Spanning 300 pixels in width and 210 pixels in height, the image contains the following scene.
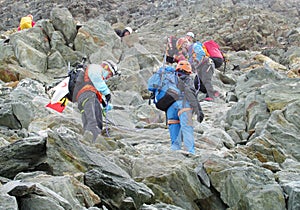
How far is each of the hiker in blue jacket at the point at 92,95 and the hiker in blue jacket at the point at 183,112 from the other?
1634 mm

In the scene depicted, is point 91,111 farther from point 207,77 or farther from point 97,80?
point 207,77

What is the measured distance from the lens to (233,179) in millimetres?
6762

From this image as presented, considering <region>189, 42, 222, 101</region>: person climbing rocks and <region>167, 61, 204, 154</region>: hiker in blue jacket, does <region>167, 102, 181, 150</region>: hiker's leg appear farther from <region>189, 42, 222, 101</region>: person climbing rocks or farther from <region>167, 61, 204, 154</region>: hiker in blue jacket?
<region>189, 42, 222, 101</region>: person climbing rocks

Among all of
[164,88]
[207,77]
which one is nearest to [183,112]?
[164,88]

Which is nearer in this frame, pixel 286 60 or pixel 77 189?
pixel 77 189

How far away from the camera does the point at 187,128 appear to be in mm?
10516

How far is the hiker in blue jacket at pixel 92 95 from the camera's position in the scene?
11031 millimetres

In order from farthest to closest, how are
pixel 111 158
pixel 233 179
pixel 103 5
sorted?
pixel 103 5
pixel 111 158
pixel 233 179

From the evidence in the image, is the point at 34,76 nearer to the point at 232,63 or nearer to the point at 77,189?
the point at 232,63

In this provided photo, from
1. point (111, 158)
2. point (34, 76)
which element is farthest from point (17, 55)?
point (111, 158)

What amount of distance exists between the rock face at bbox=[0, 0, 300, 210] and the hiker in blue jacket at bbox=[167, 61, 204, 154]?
0.47 m

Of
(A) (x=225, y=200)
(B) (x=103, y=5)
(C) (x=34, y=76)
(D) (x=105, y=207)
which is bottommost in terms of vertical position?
(B) (x=103, y=5)

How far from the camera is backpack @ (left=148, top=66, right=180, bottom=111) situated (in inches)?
423

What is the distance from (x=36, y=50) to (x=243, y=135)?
44.8 feet
